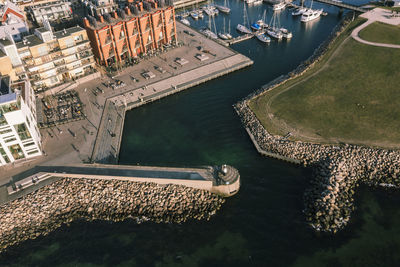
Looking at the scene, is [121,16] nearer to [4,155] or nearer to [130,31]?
[130,31]

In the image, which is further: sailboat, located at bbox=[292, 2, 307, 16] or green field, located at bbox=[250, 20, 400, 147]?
sailboat, located at bbox=[292, 2, 307, 16]

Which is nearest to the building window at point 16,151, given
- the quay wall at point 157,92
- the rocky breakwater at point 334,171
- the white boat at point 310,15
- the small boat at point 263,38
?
the quay wall at point 157,92

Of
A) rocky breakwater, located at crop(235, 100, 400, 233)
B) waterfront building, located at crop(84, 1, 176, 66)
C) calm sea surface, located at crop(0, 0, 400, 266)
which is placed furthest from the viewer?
waterfront building, located at crop(84, 1, 176, 66)

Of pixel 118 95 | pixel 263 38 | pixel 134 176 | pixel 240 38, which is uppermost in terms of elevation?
pixel 240 38

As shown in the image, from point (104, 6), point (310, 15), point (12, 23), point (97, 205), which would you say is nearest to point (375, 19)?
point (310, 15)

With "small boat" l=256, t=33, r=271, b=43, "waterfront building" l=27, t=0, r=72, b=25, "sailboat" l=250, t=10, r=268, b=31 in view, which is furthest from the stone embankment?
"waterfront building" l=27, t=0, r=72, b=25

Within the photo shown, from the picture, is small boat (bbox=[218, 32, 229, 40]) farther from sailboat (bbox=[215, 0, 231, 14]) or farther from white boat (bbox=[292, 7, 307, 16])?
white boat (bbox=[292, 7, 307, 16])
